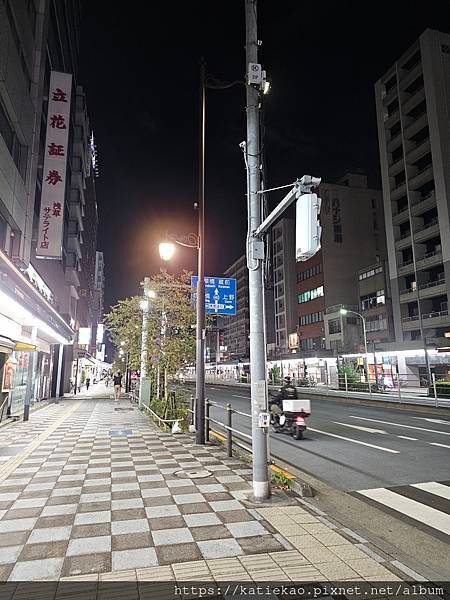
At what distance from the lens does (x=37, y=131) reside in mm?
21453

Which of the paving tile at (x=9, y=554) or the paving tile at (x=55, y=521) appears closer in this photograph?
the paving tile at (x=9, y=554)

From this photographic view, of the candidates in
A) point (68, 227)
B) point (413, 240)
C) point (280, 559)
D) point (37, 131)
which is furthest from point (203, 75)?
point (413, 240)

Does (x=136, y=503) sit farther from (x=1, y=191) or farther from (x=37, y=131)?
(x=37, y=131)

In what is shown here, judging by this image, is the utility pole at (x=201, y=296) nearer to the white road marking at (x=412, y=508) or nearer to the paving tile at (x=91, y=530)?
the white road marking at (x=412, y=508)

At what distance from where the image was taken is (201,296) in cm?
1115

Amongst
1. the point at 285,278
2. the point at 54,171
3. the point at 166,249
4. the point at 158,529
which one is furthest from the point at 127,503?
the point at 285,278

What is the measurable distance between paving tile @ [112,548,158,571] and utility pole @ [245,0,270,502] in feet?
7.09

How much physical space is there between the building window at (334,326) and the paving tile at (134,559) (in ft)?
191

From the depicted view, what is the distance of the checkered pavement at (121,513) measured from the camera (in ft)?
13.3

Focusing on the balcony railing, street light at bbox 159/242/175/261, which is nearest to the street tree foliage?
street light at bbox 159/242/175/261

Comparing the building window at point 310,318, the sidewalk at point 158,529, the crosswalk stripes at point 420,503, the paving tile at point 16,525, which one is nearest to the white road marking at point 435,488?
the crosswalk stripes at point 420,503

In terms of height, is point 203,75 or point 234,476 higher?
point 203,75

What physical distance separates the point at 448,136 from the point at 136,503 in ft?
171

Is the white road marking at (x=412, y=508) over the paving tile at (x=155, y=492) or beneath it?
beneath
